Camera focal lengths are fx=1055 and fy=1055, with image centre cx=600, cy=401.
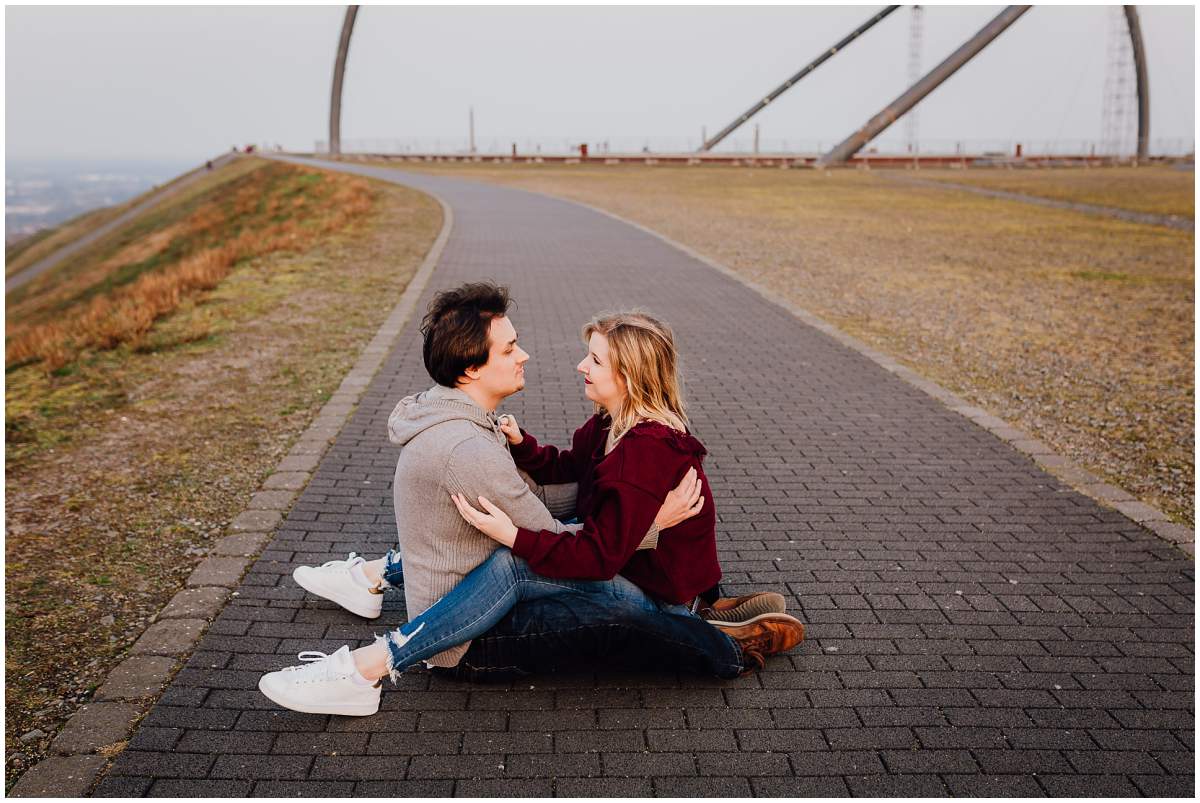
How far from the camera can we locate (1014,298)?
13414 millimetres

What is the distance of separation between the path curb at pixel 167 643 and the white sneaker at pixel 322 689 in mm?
495

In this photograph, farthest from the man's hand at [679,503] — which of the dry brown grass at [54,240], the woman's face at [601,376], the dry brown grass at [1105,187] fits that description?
the dry brown grass at [54,240]

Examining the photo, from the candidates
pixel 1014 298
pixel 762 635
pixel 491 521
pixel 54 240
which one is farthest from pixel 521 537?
pixel 54 240

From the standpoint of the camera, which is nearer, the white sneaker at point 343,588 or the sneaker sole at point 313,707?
the sneaker sole at point 313,707

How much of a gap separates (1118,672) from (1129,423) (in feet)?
13.7

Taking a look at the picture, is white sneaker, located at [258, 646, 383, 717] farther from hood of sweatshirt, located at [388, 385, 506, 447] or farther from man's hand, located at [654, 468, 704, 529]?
man's hand, located at [654, 468, 704, 529]

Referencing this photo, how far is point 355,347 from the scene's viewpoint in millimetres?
9211

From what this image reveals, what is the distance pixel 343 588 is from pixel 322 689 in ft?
2.73

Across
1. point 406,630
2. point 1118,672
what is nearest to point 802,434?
point 1118,672

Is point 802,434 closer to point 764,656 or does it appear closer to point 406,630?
point 764,656

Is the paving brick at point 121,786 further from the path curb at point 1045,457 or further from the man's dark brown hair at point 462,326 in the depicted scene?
the path curb at point 1045,457

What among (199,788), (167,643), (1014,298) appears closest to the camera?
(199,788)

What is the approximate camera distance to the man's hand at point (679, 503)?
139 inches

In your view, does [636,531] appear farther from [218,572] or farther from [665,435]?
[218,572]
